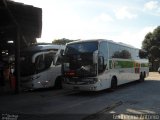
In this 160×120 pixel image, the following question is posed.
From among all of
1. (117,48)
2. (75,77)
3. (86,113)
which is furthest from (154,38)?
(86,113)

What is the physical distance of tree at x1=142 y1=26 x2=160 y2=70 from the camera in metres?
63.7

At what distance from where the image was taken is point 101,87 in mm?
17828

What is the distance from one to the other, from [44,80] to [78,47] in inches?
137

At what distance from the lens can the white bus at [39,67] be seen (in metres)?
19.8

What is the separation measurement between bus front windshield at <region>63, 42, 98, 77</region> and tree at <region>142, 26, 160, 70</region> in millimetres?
45405

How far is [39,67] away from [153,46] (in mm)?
47894

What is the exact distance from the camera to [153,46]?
213 ft

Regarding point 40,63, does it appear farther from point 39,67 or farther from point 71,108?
point 71,108

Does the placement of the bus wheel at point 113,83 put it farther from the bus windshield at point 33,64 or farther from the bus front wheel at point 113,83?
the bus windshield at point 33,64

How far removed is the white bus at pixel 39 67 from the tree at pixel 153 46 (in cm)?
4297

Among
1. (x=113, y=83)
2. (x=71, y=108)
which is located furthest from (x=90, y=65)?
(x=71, y=108)

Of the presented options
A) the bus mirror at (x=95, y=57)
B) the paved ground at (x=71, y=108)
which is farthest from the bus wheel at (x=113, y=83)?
the paved ground at (x=71, y=108)

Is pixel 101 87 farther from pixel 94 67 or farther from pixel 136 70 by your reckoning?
pixel 136 70

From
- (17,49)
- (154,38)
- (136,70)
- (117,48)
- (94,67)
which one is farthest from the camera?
(154,38)
